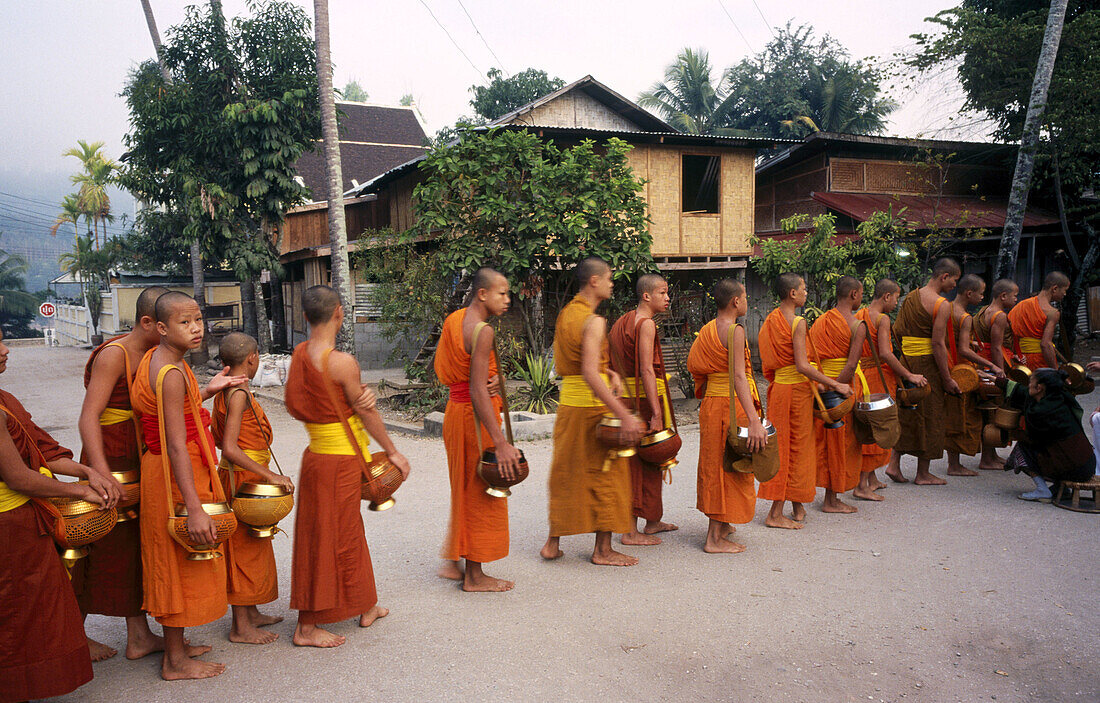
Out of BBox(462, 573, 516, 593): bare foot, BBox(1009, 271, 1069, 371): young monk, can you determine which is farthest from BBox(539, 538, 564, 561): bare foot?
BBox(1009, 271, 1069, 371): young monk

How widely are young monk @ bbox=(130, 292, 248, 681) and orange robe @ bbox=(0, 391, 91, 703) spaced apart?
1.20ft

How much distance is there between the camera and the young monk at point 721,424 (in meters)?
5.00

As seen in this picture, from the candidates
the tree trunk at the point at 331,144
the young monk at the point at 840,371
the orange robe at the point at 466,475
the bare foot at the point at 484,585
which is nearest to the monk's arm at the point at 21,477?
the orange robe at the point at 466,475

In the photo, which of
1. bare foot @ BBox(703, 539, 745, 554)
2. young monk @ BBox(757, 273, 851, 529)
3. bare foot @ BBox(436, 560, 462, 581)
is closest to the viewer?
bare foot @ BBox(436, 560, 462, 581)

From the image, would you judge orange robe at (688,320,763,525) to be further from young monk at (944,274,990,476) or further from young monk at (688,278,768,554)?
young monk at (944,274,990,476)

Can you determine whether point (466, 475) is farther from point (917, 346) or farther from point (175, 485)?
point (917, 346)

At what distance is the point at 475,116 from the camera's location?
29469 mm

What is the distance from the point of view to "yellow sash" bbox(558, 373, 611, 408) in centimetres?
475

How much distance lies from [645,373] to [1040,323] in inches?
179

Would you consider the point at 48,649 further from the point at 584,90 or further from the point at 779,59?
the point at 779,59

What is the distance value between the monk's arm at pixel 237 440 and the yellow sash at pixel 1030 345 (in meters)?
6.82

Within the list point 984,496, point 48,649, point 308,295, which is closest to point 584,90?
point 984,496

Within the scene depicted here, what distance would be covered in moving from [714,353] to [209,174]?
14787mm

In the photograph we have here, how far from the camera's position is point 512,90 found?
A: 28.2m
